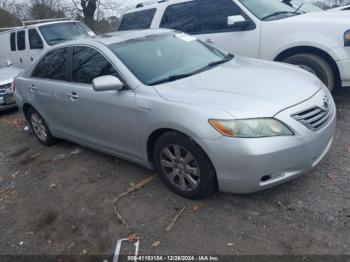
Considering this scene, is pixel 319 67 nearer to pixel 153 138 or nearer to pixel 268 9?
pixel 268 9

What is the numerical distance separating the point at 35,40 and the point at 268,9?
7448 mm

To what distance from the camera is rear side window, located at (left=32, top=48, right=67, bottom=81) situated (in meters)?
4.84

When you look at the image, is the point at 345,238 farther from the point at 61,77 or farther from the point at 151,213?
the point at 61,77

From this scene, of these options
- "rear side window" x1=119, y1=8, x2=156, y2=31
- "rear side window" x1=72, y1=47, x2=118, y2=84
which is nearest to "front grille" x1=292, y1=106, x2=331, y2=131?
Result: "rear side window" x1=72, y1=47, x2=118, y2=84

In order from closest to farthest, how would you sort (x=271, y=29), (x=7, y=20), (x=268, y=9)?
(x=271, y=29)
(x=268, y=9)
(x=7, y=20)

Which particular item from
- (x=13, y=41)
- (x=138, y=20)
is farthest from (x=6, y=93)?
(x=13, y=41)

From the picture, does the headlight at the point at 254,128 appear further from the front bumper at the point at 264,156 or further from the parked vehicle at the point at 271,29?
the parked vehicle at the point at 271,29

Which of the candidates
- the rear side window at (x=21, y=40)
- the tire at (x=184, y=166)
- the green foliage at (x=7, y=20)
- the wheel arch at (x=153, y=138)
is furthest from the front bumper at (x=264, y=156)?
the green foliage at (x=7, y=20)

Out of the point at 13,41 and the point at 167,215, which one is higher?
the point at 13,41

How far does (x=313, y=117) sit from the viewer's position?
3.25 meters

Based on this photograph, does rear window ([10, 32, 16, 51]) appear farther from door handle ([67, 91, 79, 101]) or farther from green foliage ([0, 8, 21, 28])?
green foliage ([0, 8, 21, 28])

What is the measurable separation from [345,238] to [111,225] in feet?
6.60

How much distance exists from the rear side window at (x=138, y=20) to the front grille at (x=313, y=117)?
453 cm

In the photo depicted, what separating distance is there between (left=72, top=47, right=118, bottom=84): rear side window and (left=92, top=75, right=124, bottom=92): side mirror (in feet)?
0.66
